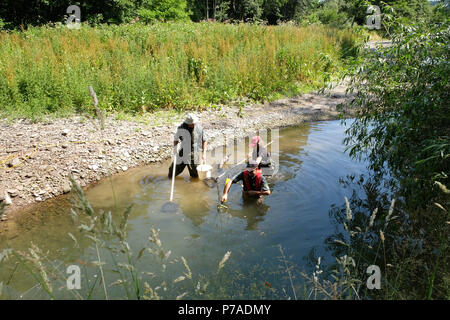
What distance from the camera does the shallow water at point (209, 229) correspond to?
12.8 ft

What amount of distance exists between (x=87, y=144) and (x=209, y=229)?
4077mm

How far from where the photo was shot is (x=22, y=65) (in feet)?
29.8

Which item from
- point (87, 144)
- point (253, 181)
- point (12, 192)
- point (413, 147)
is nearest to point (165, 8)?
point (87, 144)

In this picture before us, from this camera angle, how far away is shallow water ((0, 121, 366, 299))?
389cm

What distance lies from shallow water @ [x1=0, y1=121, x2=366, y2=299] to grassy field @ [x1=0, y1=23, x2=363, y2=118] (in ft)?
11.4

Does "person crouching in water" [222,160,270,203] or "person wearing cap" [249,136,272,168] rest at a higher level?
"person wearing cap" [249,136,272,168]

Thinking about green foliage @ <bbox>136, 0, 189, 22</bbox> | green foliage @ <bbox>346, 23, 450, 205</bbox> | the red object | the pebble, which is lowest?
the pebble

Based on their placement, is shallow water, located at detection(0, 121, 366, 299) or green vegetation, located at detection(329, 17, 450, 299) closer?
green vegetation, located at detection(329, 17, 450, 299)

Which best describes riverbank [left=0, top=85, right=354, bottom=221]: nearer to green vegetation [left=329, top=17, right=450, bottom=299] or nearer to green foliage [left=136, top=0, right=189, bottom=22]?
green vegetation [left=329, top=17, right=450, bottom=299]

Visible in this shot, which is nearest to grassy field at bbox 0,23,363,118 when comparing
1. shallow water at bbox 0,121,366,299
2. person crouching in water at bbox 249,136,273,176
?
shallow water at bbox 0,121,366,299

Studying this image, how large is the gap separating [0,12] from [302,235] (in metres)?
23.5

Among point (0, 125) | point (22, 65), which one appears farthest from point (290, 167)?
point (22, 65)

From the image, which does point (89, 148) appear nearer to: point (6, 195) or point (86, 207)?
point (6, 195)

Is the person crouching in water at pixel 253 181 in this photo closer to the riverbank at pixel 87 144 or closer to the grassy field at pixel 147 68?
the riverbank at pixel 87 144
